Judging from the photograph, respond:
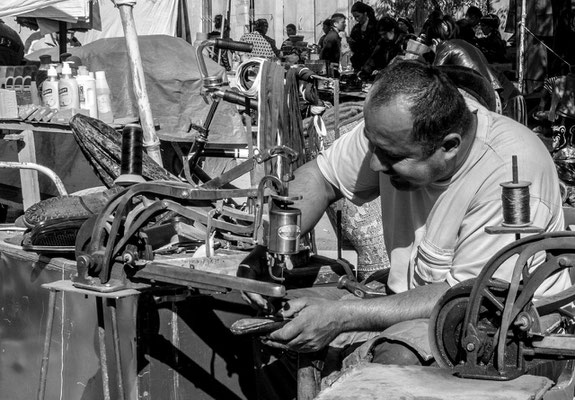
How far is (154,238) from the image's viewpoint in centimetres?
350

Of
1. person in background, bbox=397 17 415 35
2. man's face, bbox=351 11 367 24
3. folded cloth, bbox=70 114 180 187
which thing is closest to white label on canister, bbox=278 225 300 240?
folded cloth, bbox=70 114 180 187

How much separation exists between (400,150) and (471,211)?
30 cm

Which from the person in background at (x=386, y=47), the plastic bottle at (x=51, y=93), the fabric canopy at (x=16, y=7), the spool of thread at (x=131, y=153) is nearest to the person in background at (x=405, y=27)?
the person in background at (x=386, y=47)

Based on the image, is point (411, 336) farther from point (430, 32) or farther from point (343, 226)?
point (430, 32)

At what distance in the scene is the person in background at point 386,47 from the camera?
13.6 meters

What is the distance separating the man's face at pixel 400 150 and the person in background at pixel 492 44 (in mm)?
11932

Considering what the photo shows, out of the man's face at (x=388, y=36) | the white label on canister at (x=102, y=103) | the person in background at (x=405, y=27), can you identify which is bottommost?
the white label on canister at (x=102, y=103)

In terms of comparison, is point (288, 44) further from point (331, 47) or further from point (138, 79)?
point (138, 79)

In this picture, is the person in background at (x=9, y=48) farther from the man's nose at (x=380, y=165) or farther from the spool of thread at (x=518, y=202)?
the spool of thread at (x=518, y=202)

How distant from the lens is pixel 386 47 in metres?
13.9

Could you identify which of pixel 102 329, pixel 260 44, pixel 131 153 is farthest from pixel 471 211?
pixel 260 44

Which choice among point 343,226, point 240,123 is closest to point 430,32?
point 240,123

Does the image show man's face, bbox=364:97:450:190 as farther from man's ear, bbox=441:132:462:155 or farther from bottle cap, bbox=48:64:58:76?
bottle cap, bbox=48:64:58:76

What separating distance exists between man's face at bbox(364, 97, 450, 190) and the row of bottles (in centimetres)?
337
